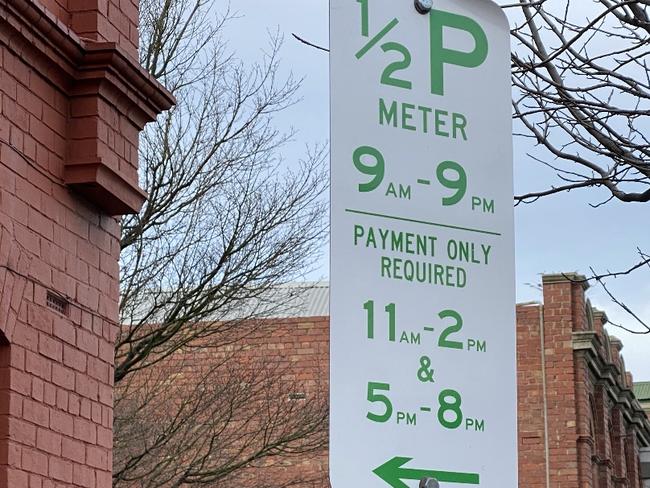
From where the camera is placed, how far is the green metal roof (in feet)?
131

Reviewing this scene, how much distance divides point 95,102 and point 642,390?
1421 inches

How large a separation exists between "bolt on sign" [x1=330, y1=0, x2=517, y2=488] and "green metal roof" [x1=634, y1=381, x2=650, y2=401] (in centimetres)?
3834

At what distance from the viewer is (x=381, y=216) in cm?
224

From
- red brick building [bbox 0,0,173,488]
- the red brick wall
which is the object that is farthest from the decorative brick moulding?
the red brick wall

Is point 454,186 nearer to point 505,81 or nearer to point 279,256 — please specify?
point 505,81

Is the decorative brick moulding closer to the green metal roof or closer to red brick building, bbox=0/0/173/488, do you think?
red brick building, bbox=0/0/173/488

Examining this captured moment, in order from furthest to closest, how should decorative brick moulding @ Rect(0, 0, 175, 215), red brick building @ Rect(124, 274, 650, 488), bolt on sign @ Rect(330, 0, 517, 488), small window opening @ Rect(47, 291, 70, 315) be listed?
red brick building @ Rect(124, 274, 650, 488) → decorative brick moulding @ Rect(0, 0, 175, 215) → small window opening @ Rect(47, 291, 70, 315) → bolt on sign @ Rect(330, 0, 517, 488)

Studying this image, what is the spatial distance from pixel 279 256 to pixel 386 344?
46.9 ft

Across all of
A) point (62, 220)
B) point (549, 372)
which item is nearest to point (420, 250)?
point (62, 220)

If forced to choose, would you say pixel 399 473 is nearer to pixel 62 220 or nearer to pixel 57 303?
pixel 57 303

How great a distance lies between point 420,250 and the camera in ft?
7.49

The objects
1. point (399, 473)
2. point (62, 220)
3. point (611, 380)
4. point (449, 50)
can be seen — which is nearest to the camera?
point (399, 473)


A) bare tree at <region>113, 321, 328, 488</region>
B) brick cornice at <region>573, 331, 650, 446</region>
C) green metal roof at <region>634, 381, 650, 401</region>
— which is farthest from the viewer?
green metal roof at <region>634, 381, 650, 401</region>

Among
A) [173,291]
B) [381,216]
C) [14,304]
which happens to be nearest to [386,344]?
[381,216]
